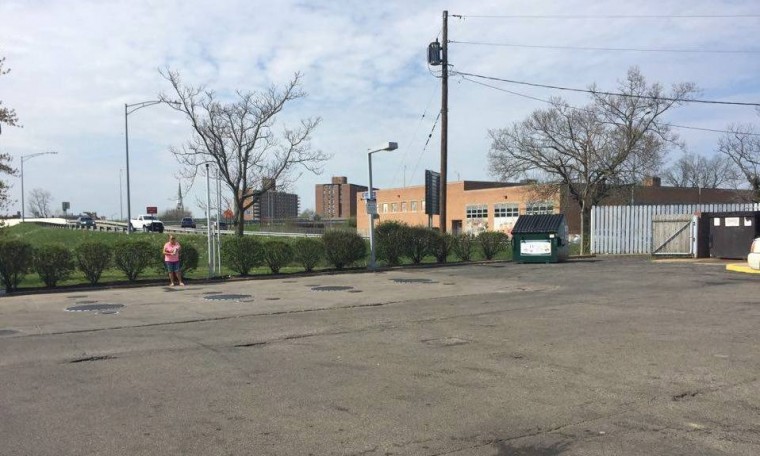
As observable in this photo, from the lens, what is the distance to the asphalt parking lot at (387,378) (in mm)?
4793

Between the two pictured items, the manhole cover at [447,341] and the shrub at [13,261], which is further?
the shrub at [13,261]

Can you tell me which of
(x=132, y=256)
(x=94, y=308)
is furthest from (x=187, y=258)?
(x=94, y=308)

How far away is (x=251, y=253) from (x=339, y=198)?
384 ft

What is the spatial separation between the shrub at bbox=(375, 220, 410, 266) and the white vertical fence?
12359 mm

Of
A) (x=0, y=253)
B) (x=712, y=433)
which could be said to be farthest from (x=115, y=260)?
(x=712, y=433)

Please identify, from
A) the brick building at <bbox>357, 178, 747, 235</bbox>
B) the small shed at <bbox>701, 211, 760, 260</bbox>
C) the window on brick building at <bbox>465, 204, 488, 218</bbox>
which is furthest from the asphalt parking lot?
the window on brick building at <bbox>465, 204, 488, 218</bbox>

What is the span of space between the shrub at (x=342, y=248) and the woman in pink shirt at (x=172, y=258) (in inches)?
240

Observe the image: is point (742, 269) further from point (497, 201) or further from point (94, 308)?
point (497, 201)

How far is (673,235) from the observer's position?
Answer: 28328 millimetres

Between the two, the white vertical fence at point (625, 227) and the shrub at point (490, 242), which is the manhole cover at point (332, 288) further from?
the white vertical fence at point (625, 227)

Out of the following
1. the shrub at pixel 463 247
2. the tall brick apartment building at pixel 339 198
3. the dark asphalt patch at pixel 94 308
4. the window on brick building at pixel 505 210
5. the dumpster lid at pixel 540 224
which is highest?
the tall brick apartment building at pixel 339 198

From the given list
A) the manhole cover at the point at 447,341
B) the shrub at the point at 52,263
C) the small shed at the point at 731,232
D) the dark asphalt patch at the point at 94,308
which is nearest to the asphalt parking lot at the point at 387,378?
the manhole cover at the point at 447,341

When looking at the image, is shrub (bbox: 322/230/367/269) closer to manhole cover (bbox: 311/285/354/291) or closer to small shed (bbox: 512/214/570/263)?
manhole cover (bbox: 311/285/354/291)

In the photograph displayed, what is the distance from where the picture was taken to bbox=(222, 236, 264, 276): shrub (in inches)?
803
